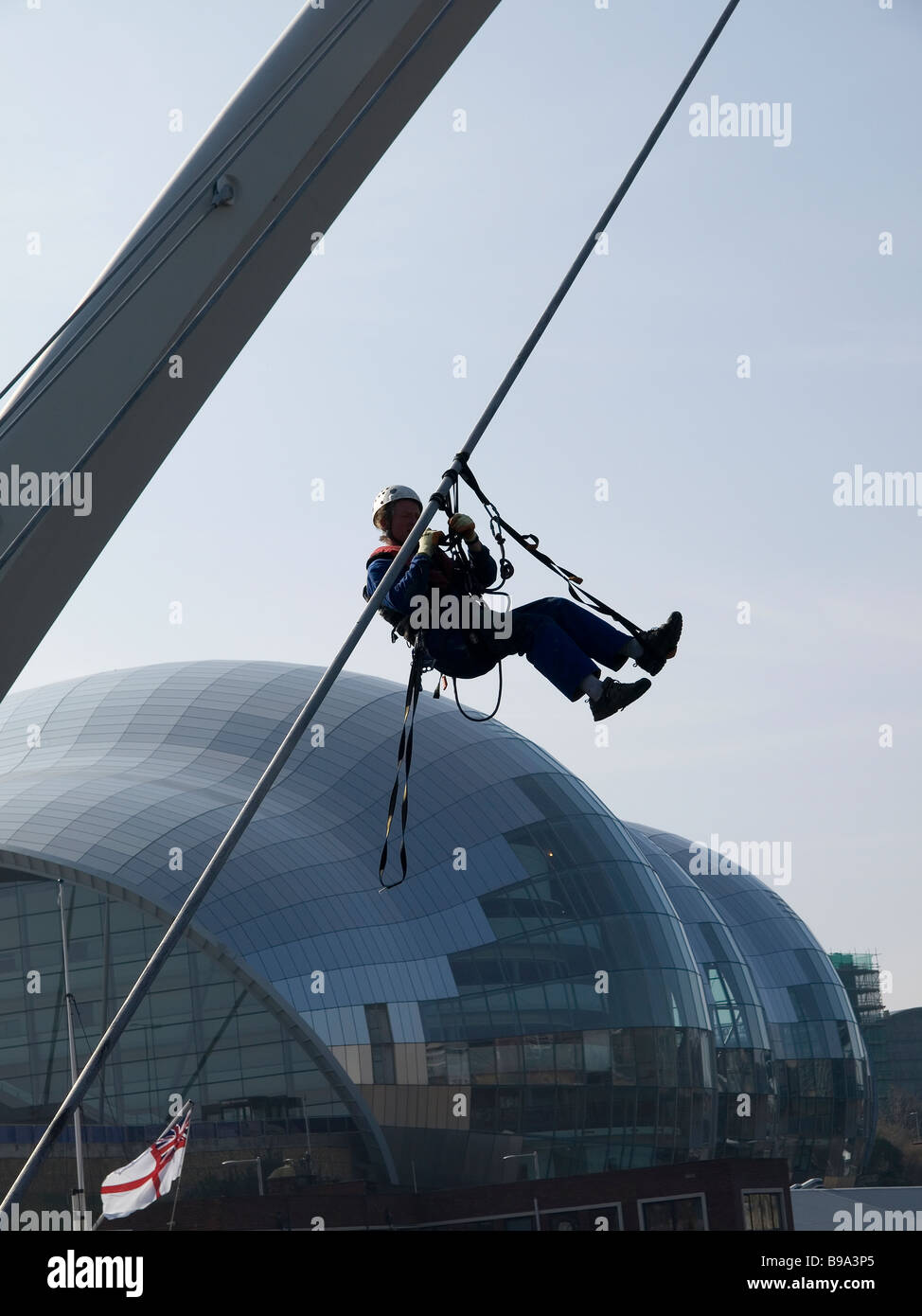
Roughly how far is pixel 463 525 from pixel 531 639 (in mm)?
908

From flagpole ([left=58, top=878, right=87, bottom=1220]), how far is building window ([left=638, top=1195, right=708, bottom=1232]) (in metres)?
12.5

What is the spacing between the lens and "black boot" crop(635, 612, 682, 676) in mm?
10516

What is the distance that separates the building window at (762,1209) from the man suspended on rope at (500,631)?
28.6 metres

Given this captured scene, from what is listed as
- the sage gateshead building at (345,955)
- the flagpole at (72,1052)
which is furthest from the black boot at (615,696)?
the sage gateshead building at (345,955)

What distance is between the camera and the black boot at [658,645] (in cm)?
1052

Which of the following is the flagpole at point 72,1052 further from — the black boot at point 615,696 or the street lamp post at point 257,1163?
the black boot at point 615,696

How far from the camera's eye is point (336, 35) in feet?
31.3

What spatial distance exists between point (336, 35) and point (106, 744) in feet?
117

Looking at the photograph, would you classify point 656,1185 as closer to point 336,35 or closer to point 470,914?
point 470,914

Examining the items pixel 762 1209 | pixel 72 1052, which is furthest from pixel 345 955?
pixel 762 1209

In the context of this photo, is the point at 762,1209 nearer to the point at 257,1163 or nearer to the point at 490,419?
the point at 257,1163

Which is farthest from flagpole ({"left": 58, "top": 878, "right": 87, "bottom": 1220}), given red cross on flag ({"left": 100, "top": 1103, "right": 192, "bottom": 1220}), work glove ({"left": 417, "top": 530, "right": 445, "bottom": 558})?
work glove ({"left": 417, "top": 530, "right": 445, "bottom": 558})

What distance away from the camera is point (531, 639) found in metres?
10.4

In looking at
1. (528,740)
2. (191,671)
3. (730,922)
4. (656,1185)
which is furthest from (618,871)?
(730,922)
